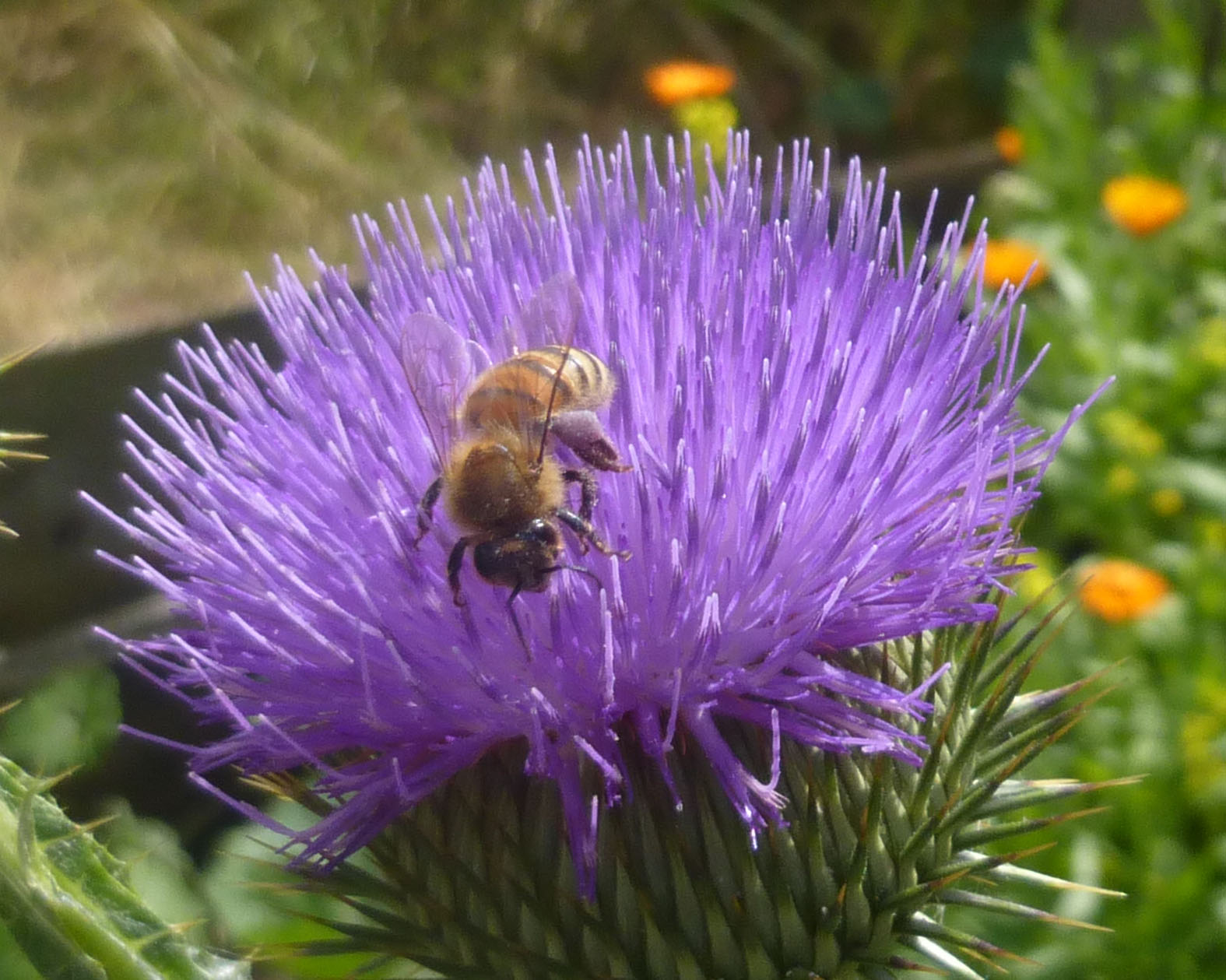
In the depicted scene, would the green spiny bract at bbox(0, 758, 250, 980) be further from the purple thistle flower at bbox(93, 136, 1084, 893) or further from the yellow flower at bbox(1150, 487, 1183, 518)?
the yellow flower at bbox(1150, 487, 1183, 518)

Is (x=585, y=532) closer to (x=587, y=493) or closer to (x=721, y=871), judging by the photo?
(x=587, y=493)

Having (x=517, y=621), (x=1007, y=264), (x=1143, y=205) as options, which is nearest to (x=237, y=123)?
(x=1007, y=264)

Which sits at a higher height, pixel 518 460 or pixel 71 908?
pixel 518 460


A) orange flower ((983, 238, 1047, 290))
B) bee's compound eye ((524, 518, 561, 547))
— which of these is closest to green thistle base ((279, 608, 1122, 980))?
bee's compound eye ((524, 518, 561, 547))

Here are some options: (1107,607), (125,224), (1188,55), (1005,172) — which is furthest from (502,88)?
(1107,607)

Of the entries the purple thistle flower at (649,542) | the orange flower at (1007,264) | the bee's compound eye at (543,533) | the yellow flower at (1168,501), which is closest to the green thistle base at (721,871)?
the purple thistle flower at (649,542)

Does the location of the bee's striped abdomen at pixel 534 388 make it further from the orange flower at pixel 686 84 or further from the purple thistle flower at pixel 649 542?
the orange flower at pixel 686 84

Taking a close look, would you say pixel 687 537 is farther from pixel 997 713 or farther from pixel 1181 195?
pixel 1181 195
